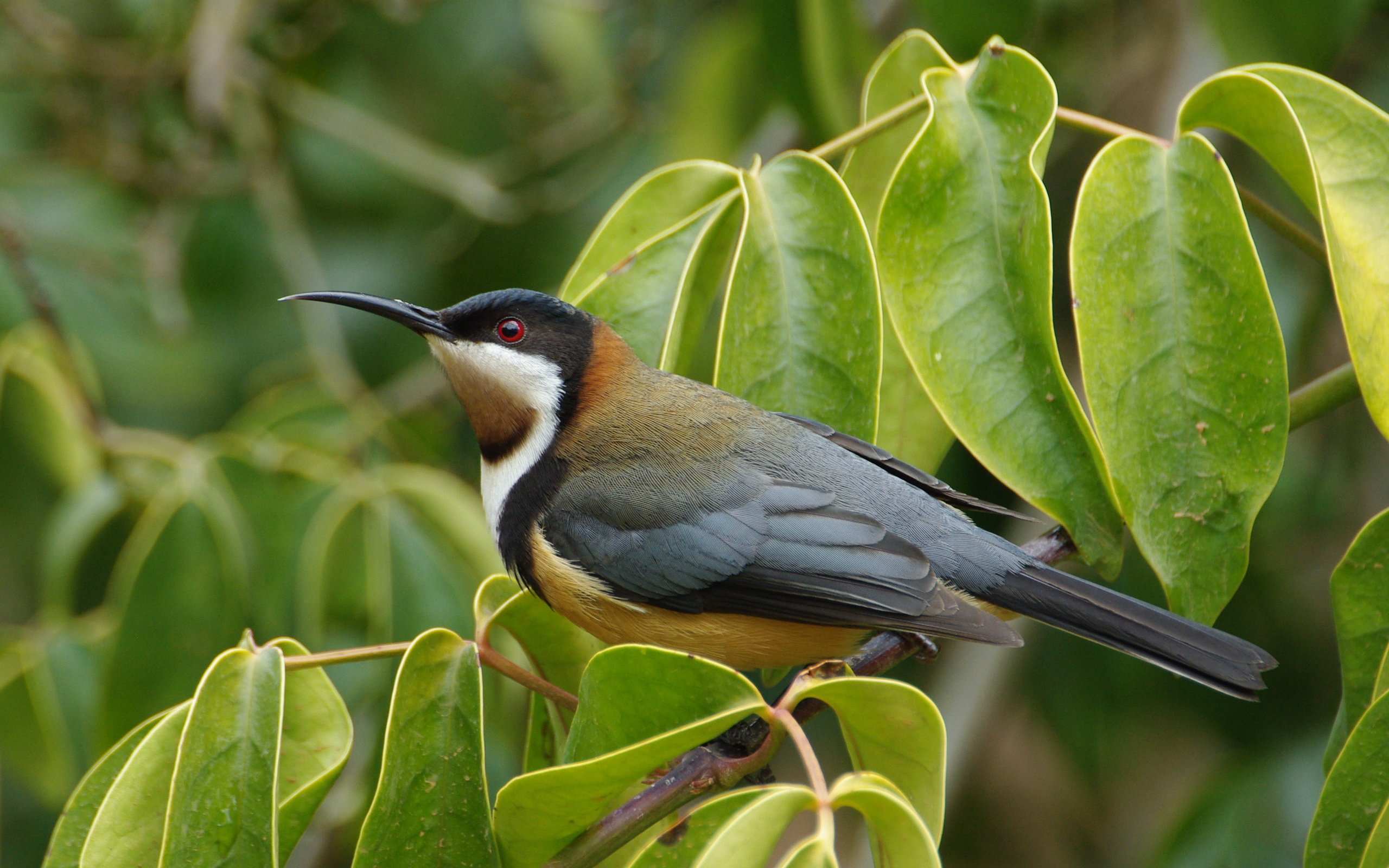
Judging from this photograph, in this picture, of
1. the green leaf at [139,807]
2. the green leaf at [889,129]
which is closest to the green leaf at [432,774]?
the green leaf at [139,807]

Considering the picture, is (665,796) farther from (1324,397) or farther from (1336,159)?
(1336,159)

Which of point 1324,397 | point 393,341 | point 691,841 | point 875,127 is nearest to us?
point 691,841

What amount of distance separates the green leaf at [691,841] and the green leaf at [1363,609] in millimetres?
1148

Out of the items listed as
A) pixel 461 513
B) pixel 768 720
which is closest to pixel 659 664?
pixel 768 720

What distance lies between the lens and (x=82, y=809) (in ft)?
7.51

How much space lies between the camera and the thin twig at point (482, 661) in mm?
2150

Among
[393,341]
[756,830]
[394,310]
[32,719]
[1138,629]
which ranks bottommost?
[32,719]

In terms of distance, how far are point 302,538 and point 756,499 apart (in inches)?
64.3

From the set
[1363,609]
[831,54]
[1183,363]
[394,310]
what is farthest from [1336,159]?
[394,310]

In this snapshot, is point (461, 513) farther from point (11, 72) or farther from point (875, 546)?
point (11, 72)

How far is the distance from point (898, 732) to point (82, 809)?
1530 millimetres

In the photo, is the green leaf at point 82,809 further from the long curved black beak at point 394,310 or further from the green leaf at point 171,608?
the long curved black beak at point 394,310

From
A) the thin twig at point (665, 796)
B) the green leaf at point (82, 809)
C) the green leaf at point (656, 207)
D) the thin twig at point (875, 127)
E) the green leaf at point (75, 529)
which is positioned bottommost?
the green leaf at point (75, 529)

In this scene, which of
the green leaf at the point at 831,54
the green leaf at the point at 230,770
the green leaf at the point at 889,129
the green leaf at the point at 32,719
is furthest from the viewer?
the green leaf at the point at 831,54
